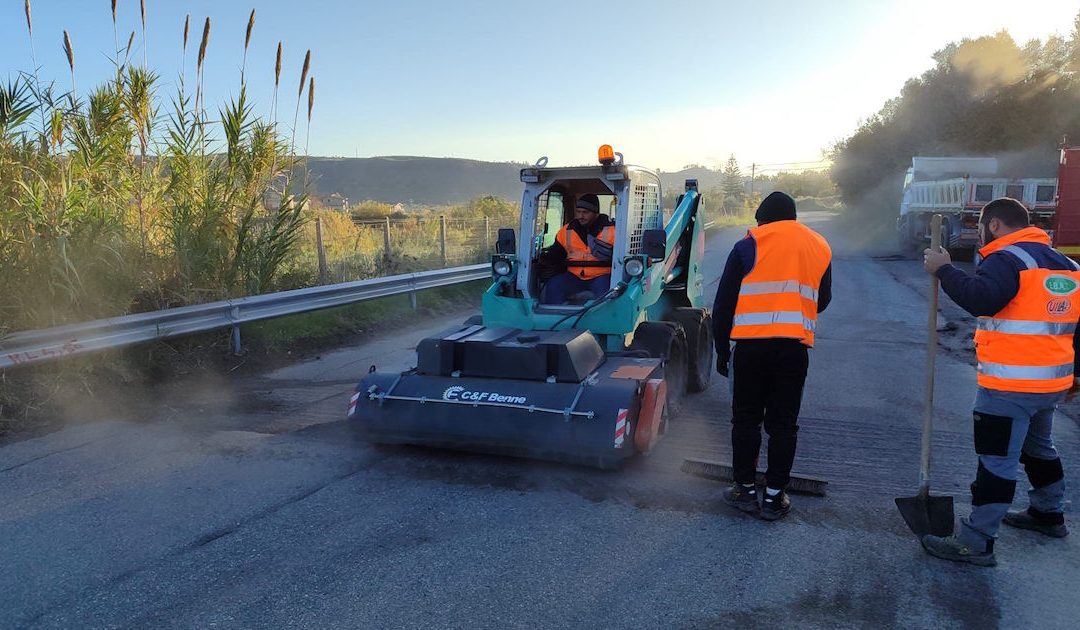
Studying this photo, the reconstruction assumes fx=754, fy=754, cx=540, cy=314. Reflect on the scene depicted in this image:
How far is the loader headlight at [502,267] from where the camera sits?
6.54 metres

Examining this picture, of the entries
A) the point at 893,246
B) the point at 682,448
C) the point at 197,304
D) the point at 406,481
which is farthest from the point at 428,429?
the point at 893,246

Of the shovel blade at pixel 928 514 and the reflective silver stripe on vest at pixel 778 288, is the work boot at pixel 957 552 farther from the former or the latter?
the reflective silver stripe on vest at pixel 778 288

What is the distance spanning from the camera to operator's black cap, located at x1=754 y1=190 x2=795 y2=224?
4.39 m

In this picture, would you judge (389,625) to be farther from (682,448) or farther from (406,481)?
(682,448)

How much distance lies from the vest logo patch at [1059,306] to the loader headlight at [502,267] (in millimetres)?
4010

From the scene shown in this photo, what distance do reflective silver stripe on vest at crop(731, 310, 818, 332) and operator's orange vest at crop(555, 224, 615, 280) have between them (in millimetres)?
2386

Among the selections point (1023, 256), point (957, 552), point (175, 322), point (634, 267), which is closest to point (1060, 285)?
point (1023, 256)

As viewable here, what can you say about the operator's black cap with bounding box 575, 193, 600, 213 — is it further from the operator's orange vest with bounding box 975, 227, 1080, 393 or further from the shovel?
the operator's orange vest with bounding box 975, 227, 1080, 393

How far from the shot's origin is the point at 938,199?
21.9 metres

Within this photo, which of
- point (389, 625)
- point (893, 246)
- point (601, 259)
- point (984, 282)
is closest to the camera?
point (389, 625)

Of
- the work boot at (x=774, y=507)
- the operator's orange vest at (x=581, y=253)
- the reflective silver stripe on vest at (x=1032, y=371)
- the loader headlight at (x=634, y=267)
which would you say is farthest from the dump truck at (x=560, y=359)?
the reflective silver stripe on vest at (x=1032, y=371)

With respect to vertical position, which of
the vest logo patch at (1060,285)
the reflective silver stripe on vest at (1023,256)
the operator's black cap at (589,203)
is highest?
the operator's black cap at (589,203)

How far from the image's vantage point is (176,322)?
7.36m

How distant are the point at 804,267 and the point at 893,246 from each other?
2675cm
